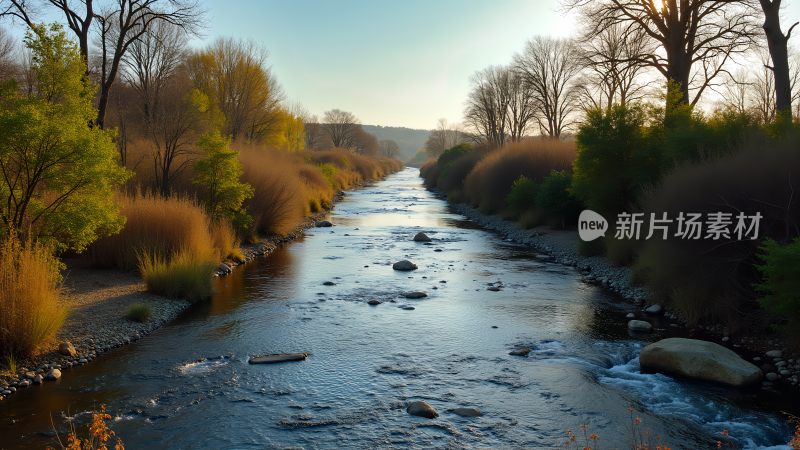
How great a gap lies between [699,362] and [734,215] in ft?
9.96

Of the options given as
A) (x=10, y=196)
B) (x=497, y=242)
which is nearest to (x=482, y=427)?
(x=10, y=196)

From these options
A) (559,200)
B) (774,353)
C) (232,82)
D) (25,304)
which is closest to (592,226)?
(559,200)

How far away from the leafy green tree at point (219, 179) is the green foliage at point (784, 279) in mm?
13502

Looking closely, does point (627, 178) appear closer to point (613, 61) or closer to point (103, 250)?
point (613, 61)

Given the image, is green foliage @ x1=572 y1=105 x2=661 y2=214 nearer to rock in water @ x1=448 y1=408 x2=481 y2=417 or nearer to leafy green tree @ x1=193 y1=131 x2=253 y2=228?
leafy green tree @ x1=193 y1=131 x2=253 y2=228

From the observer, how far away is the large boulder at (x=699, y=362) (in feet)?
24.2

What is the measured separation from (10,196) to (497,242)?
592 inches

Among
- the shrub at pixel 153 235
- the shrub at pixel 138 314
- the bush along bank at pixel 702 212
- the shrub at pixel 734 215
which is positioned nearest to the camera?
the bush along bank at pixel 702 212

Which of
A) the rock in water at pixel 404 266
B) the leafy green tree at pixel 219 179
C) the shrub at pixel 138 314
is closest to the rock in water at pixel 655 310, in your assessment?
the rock in water at pixel 404 266

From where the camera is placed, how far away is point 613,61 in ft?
66.4

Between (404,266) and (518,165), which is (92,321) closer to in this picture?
(404,266)

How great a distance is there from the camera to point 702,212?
9.80 m

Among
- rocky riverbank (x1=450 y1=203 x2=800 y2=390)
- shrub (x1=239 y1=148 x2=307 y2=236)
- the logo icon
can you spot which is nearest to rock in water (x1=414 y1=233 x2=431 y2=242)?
rocky riverbank (x1=450 y1=203 x2=800 y2=390)

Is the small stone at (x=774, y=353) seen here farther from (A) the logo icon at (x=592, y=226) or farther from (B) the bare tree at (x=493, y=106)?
(B) the bare tree at (x=493, y=106)
